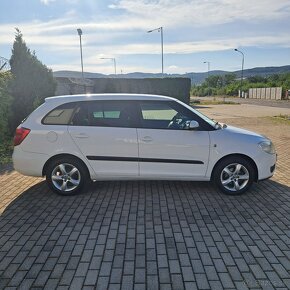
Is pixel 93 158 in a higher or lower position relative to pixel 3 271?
higher

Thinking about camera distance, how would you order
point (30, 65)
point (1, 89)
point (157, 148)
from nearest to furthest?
1. point (157, 148)
2. point (1, 89)
3. point (30, 65)

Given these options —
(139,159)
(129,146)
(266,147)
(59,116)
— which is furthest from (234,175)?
(59,116)

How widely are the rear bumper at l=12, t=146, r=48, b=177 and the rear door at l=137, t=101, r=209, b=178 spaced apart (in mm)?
1636

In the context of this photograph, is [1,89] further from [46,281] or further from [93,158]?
[46,281]

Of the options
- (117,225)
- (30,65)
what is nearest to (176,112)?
(117,225)

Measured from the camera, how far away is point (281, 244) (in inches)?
132

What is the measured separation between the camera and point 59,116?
4.75 m

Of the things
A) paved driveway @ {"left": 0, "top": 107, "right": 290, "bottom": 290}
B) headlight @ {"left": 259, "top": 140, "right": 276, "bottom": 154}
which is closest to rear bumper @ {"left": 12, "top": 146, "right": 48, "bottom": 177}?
paved driveway @ {"left": 0, "top": 107, "right": 290, "bottom": 290}

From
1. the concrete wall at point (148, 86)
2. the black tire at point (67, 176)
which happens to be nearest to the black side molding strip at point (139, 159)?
the black tire at point (67, 176)

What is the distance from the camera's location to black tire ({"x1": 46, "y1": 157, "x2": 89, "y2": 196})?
4.77m

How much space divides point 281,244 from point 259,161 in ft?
5.47

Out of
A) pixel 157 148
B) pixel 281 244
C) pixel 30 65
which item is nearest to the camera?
pixel 281 244

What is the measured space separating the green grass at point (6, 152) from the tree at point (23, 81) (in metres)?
1.44

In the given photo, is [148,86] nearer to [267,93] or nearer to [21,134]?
[21,134]
